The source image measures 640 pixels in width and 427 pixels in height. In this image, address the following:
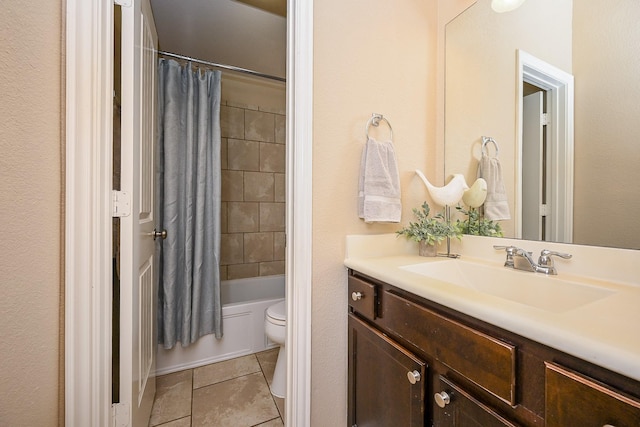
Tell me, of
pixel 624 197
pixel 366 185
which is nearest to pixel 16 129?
pixel 366 185

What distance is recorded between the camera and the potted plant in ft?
3.67

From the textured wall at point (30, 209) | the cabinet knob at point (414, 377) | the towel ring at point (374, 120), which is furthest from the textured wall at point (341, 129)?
the textured wall at point (30, 209)

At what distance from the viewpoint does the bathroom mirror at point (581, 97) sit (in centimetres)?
77

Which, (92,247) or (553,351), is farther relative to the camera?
(92,247)

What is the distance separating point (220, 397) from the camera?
4.80 ft

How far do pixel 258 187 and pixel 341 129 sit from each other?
5.42ft

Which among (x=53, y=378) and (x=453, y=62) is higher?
(x=453, y=62)

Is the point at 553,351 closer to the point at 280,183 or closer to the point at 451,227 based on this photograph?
the point at 451,227

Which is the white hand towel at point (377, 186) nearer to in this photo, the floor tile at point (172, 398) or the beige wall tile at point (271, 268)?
the floor tile at point (172, 398)

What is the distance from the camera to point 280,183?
266 cm

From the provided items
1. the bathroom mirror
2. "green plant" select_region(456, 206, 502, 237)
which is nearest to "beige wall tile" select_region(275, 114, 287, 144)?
the bathroom mirror

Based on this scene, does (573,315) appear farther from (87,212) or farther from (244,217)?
(244,217)

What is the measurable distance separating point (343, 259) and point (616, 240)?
857mm

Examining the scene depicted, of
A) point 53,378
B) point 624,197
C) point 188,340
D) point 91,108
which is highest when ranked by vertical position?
point 91,108
